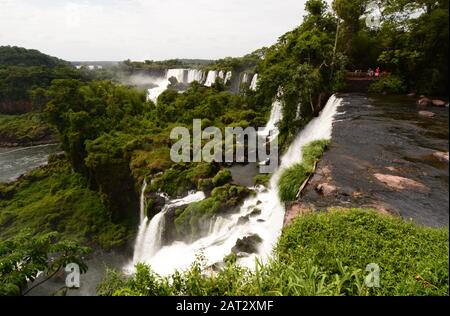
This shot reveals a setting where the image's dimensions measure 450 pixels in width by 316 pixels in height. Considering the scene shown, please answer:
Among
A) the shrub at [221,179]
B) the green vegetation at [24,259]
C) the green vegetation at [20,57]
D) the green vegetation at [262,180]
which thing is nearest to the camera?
the green vegetation at [24,259]

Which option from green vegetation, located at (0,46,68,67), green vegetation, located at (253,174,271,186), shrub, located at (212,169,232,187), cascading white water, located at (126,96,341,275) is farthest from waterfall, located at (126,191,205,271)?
green vegetation, located at (0,46,68,67)

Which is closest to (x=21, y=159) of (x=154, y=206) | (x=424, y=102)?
(x=154, y=206)

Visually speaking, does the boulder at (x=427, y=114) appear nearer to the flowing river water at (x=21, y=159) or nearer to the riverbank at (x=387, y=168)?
the riverbank at (x=387, y=168)

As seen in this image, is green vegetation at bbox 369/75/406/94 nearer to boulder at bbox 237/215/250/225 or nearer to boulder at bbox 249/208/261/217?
boulder at bbox 249/208/261/217

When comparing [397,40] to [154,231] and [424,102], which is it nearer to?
[424,102]

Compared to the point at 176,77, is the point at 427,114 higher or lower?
lower

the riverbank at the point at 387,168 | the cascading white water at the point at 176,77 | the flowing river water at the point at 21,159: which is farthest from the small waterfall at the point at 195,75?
the riverbank at the point at 387,168
